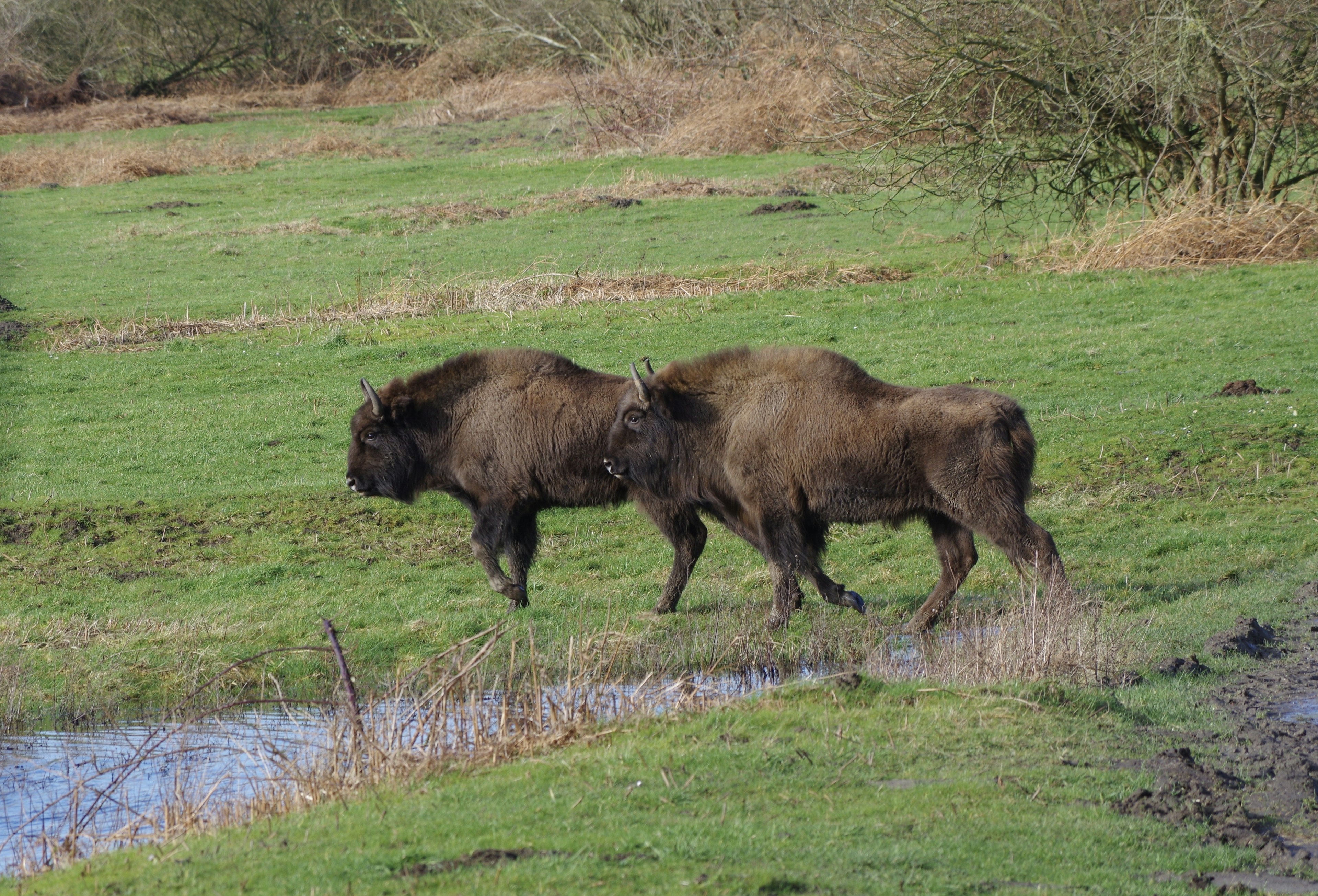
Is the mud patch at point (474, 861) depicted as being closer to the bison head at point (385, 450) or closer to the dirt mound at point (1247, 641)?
the dirt mound at point (1247, 641)

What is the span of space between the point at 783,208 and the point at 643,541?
60.8ft

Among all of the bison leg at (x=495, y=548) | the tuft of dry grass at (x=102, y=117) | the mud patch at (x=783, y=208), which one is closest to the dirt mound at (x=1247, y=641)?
the bison leg at (x=495, y=548)

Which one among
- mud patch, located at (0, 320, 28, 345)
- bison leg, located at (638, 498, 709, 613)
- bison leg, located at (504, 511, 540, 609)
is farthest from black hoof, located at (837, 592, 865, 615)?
mud patch, located at (0, 320, 28, 345)

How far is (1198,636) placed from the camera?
963 centimetres

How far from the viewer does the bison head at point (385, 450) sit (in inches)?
469

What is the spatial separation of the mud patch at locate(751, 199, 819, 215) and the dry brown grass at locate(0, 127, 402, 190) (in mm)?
15225

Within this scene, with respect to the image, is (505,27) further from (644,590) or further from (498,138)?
(644,590)

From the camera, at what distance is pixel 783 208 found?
30688 mm

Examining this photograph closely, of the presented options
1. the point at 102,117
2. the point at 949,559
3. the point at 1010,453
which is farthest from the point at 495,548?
the point at 102,117

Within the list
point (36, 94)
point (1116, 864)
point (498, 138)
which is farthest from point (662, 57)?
point (1116, 864)

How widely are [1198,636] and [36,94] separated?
168 feet

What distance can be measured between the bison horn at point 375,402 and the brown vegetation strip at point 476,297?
1072 cm

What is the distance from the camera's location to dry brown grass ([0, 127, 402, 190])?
3784cm

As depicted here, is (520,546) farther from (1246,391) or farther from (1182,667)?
(1246,391)
